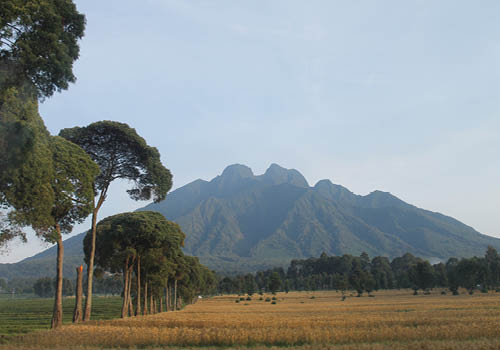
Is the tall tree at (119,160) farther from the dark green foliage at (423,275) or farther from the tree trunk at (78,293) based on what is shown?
the dark green foliage at (423,275)

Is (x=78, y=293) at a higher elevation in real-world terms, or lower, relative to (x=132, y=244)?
lower

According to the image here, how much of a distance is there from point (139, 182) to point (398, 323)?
2498 centimetres

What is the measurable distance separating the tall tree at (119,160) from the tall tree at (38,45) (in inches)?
552

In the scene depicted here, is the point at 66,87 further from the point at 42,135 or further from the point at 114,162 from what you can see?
the point at 114,162

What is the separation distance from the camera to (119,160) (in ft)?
117

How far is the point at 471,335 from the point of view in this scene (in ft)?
68.2

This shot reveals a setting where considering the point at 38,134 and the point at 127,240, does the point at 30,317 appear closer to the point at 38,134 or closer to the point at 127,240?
the point at 127,240

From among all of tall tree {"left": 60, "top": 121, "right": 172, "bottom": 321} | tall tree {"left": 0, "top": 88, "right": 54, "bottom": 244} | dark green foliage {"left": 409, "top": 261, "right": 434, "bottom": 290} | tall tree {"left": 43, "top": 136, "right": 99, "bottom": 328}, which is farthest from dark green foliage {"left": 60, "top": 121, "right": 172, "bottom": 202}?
→ dark green foliage {"left": 409, "top": 261, "right": 434, "bottom": 290}

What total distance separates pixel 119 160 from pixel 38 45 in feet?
60.0

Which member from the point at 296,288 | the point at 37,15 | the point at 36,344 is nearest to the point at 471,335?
the point at 36,344

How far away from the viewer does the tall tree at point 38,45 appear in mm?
16906

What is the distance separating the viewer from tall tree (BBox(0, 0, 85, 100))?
16906mm

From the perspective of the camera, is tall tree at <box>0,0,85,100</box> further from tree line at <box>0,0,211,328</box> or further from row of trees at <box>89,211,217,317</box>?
row of trees at <box>89,211,217,317</box>

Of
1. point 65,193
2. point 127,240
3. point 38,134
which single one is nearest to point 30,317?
point 127,240
